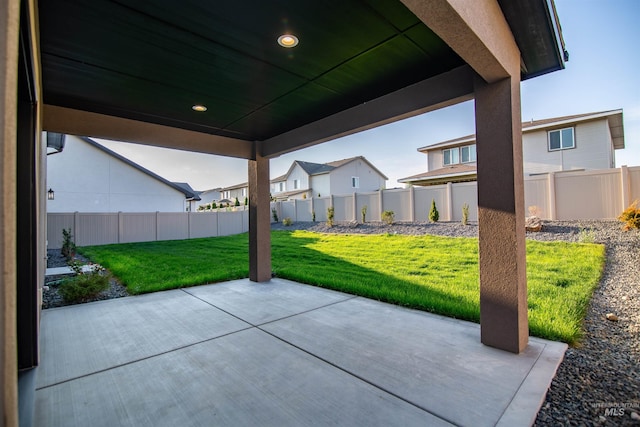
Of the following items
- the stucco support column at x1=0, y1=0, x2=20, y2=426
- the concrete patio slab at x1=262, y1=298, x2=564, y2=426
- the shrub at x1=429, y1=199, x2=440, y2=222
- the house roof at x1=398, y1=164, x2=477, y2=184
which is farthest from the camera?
the house roof at x1=398, y1=164, x2=477, y2=184

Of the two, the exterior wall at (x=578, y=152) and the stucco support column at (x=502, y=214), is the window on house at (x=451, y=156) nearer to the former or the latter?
the exterior wall at (x=578, y=152)

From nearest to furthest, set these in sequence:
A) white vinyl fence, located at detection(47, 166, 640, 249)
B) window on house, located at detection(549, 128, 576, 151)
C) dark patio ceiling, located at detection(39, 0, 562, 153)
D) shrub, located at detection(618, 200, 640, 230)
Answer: dark patio ceiling, located at detection(39, 0, 562, 153), shrub, located at detection(618, 200, 640, 230), white vinyl fence, located at detection(47, 166, 640, 249), window on house, located at detection(549, 128, 576, 151)

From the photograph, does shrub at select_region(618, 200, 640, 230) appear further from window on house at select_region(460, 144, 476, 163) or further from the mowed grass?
window on house at select_region(460, 144, 476, 163)

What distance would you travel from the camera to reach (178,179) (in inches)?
1390

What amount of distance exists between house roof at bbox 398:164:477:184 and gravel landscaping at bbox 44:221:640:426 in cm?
898

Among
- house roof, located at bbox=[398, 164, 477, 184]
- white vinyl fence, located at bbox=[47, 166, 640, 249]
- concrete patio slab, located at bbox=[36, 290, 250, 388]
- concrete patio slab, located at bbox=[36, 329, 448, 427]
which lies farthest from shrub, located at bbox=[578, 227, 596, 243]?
concrete patio slab, located at bbox=[36, 290, 250, 388]

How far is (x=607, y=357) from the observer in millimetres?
3020

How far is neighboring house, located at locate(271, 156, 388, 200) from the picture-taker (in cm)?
2786

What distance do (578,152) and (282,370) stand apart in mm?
17111

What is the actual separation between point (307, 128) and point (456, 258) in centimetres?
525

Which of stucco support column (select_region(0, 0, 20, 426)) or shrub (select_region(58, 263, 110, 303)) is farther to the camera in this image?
shrub (select_region(58, 263, 110, 303))

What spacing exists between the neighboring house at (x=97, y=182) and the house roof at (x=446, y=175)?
51.5 feet

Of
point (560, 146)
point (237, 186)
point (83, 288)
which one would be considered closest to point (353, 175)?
point (560, 146)

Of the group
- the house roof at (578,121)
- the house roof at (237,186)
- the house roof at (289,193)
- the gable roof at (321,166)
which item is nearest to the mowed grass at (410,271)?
the house roof at (578,121)
